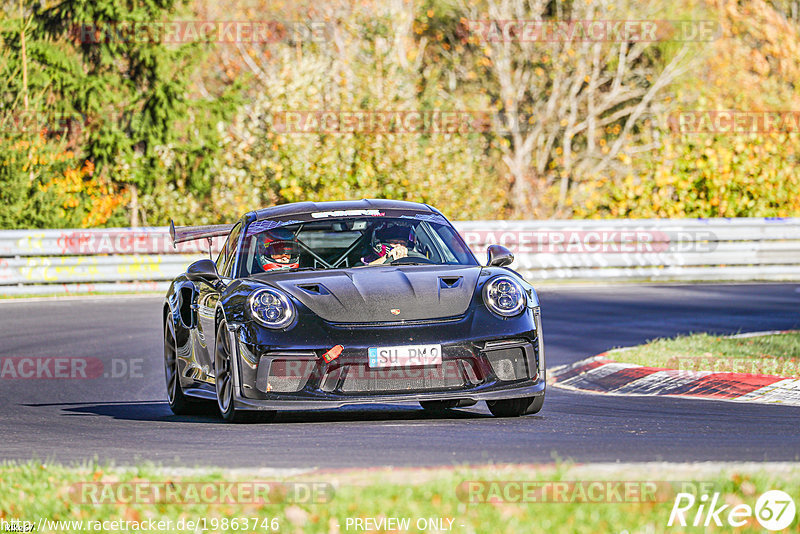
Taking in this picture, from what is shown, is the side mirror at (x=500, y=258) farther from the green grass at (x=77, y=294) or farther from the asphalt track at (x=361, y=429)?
the green grass at (x=77, y=294)

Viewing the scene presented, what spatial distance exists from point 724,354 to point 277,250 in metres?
4.82

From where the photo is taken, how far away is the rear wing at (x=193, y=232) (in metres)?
9.77

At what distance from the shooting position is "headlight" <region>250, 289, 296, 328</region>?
7879 millimetres

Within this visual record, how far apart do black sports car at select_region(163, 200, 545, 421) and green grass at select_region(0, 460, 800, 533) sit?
1914 millimetres

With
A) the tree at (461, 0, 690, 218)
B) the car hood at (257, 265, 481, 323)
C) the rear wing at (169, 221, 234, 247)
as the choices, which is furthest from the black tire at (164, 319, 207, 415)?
the tree at (461, 0, 690, 218)

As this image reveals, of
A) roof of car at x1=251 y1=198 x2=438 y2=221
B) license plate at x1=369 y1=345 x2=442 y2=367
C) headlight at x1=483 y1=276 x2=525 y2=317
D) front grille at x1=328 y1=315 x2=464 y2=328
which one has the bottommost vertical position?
license plate at x1=369 y1=345 x2=442 y2=367

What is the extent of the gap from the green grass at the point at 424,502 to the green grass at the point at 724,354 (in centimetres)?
519

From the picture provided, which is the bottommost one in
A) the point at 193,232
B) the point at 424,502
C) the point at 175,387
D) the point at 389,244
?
the point at 175,387

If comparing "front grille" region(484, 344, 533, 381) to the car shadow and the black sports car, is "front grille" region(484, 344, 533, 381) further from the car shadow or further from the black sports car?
the car shadow

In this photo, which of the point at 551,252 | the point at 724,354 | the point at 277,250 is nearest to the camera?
the point at 277,250

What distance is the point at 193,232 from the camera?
10.1m

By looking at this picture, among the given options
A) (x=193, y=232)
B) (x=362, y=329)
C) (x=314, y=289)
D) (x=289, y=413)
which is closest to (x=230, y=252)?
(x=193, y=232)

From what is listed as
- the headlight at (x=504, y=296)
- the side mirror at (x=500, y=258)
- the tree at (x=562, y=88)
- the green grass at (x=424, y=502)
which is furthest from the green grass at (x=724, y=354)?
the tree at (x=562, y=88)

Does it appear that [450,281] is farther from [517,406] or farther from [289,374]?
[289,374]
